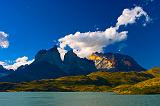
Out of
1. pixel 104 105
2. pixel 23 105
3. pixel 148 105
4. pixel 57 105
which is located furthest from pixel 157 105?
pixel 23 105

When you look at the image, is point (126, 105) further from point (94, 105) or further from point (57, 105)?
point (57, 105)

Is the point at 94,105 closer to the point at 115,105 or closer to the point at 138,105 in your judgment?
the point at 115,105

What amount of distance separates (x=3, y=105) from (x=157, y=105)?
92.1 metres

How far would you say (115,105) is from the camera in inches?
7357

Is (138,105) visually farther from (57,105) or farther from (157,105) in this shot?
(57,105)

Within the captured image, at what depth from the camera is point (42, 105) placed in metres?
192

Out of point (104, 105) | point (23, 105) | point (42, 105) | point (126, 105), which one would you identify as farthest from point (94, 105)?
point (23, 105)

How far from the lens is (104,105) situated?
187 metres

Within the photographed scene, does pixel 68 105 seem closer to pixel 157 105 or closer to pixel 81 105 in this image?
pixel 81 105

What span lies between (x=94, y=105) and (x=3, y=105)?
181ft

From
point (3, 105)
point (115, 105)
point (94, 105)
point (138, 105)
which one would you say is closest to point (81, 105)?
point (94, 105)

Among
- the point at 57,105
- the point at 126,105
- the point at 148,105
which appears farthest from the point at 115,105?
the point at 57,105

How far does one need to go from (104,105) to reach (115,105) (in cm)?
650

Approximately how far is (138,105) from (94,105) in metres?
25.9
